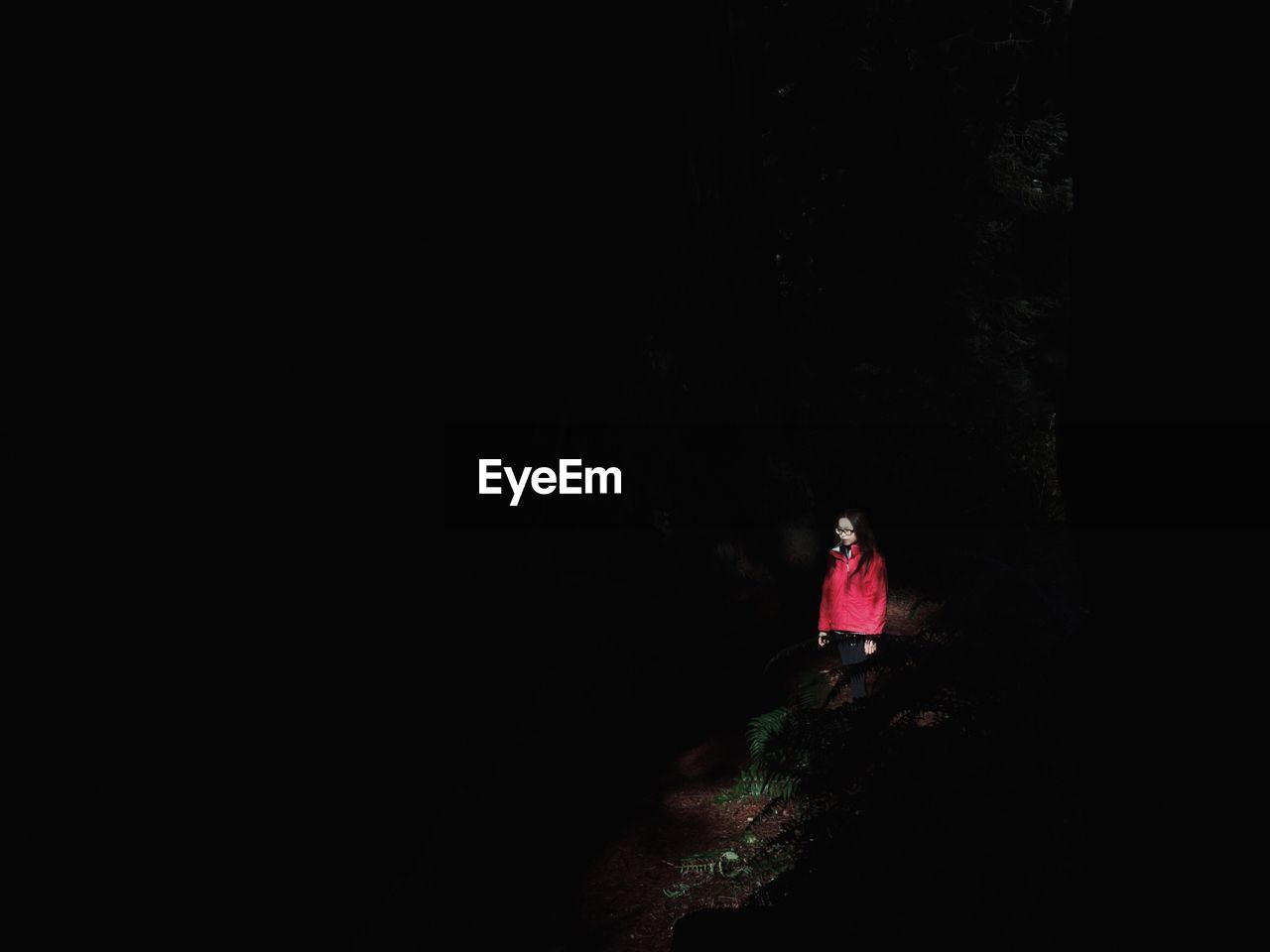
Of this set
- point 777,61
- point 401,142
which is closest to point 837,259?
point 777,61

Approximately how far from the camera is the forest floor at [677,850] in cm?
675

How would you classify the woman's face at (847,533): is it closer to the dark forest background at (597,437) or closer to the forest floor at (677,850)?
the forest floor at (677,850)

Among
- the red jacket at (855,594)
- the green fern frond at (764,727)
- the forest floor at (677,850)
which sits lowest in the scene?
the forest floor at (677,850)

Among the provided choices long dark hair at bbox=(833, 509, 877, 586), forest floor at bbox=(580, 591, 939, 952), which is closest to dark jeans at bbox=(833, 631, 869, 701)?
forest floor at bbox=(580, 591, 939, 952)

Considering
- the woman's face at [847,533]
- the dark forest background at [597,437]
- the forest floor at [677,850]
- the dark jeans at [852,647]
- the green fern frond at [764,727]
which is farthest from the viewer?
the green fern frond at [764,727]

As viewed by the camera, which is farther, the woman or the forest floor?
the woman

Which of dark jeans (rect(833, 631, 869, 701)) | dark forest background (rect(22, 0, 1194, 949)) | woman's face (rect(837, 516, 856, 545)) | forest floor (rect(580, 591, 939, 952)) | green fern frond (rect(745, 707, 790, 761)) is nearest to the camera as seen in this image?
dark forest background (rect(22, 0, 1194, 949))

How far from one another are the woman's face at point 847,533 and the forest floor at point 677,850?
0.79 metres

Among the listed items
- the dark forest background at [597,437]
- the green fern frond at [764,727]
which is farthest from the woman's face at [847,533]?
the green fern frond at [764,727]

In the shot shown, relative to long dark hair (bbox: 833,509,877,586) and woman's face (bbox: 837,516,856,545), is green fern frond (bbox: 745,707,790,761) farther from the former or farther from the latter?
woman's face (bbox: 837,516,856,545)

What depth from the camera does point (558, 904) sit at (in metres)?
7.21

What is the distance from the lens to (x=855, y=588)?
7695mm

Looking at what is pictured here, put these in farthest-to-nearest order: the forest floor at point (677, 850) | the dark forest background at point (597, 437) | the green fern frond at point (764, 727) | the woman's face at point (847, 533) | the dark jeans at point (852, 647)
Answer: the green fern frond at point (764, 727), the dark jeans at point (852, 647), the woman's face at point (847, 533), the forest floor at point (677, 850), the dark forest background at point (597, 437)

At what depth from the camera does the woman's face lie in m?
7.62
